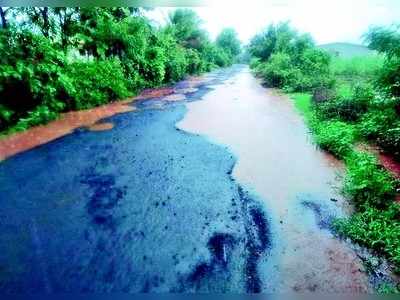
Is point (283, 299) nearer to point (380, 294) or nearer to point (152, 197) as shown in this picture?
point (380, 294)

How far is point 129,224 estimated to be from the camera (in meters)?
4.06

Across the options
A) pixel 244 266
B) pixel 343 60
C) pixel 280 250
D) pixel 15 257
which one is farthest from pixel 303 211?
pixel 343 60

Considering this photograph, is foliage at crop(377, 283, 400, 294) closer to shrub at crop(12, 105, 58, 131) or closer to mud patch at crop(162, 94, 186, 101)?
shrub at crop(12, 105, 58, 131)

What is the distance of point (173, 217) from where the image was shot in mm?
4254

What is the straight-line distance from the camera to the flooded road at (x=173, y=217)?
3.16 metres

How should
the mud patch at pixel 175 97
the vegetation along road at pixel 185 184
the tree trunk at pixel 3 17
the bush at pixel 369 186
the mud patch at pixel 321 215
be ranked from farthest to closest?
the mud patch at pixel 175 97 → the tree trunk at pixel 3 17 → the bush at pixel 369 186 → the mud patch at pixel 321 215 → the vegetation along road at pixel 185 184

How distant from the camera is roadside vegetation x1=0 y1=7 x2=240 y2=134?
850 centimetres

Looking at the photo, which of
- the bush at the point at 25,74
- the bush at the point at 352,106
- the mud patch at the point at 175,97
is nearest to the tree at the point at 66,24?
the bush at the point at 25,74

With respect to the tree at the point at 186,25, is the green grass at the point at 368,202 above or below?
below

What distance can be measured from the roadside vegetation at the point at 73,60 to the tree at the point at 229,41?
3701cm

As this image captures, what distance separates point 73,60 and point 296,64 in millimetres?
12136

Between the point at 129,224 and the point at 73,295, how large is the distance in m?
1.24

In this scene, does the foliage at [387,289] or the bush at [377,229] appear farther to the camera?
the bush at [377,229]

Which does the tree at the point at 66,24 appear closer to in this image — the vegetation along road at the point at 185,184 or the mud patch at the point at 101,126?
the vegetation along road at the point at 185,184
